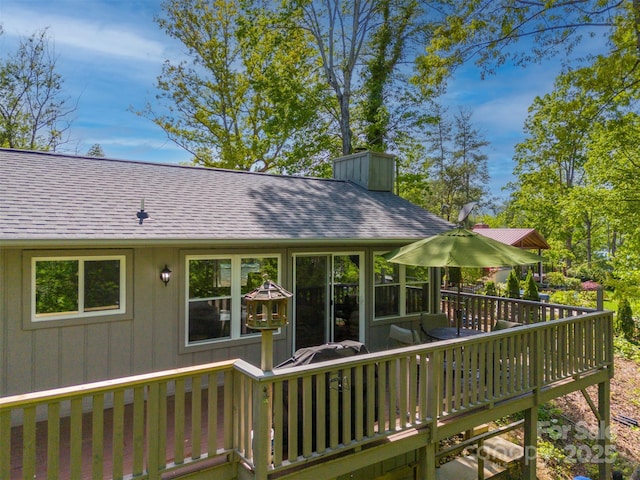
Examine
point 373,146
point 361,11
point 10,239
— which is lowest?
point 10,239

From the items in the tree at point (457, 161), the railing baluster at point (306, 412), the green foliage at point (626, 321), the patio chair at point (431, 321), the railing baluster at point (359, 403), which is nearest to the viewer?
the railing baluster at point (306, 412)

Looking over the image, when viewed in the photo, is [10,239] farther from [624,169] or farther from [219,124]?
[219,124]

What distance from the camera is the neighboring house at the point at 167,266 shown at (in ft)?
14.6

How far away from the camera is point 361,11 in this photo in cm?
Result: 1555

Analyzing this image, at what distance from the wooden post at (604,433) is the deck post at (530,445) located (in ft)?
6.12

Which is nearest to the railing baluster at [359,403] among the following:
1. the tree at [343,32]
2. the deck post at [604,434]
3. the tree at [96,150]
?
the deck post at [604,434]

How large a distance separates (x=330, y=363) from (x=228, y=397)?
0.91m

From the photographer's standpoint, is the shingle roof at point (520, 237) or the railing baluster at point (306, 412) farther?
the shingle roof at point (520, 237)

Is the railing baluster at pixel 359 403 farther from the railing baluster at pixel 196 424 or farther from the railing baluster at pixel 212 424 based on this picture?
the railing baluster at pixel 196 424

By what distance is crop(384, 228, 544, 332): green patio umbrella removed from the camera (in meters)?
4.86

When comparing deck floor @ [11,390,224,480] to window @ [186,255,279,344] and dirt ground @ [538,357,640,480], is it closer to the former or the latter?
window @ [186,255,279,344]

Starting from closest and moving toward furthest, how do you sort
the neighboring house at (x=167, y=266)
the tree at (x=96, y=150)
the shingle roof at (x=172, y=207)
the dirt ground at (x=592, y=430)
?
the neighboring house at (x=167, y=266)
the shingle roof at (x=172, y=207)
the dirt ground at (x=592, y=430)
the tree at (x=96, y=150)

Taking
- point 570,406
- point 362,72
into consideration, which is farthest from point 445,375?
point 362,72

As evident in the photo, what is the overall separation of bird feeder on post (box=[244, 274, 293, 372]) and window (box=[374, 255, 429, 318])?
4064mm
